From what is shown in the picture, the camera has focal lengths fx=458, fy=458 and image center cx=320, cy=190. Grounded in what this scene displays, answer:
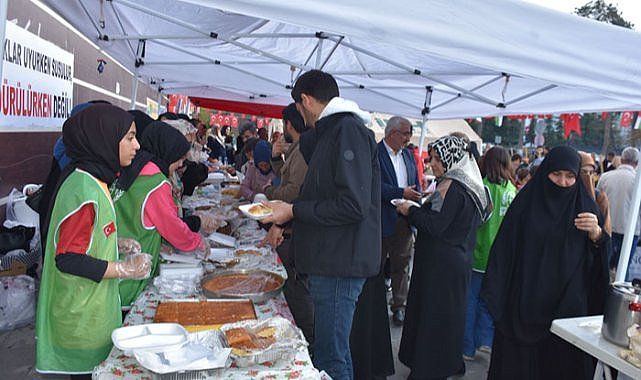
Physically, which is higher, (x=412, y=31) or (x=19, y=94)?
(x=412, y=31)

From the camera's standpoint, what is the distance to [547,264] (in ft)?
8.61

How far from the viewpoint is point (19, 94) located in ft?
14.2

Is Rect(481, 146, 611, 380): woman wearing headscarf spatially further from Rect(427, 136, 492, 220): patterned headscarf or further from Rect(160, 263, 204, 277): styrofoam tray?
Rect(160, 263, 204, 277): styrofoam tray

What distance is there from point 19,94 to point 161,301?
3454 mm

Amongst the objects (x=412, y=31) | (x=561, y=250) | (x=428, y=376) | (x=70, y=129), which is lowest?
(x=428, y=376)

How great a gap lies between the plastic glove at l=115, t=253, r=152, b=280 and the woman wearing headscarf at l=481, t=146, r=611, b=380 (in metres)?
2.01

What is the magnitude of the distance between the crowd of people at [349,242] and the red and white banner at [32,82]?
155 centimetres

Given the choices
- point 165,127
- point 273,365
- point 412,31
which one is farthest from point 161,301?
point 412,31

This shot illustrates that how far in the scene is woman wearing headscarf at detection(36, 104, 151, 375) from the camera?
5.32 feet

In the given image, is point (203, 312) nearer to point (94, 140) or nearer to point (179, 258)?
point (179, 258)

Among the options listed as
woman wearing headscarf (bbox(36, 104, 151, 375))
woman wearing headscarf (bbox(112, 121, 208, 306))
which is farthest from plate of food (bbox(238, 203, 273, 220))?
woman wearing headscarf (bbox(36, 104, 151, 375))

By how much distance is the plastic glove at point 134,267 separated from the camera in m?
1.67

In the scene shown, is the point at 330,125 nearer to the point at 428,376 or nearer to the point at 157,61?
the point at 428,376

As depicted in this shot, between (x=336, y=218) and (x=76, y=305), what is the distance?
3.41 ft
